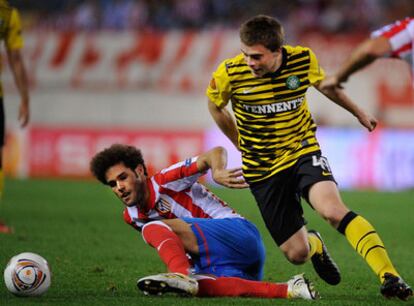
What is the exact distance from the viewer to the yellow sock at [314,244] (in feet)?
20.2

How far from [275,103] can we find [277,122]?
0.40ft

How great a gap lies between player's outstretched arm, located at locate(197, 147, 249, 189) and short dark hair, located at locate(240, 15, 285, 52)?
0.73 m

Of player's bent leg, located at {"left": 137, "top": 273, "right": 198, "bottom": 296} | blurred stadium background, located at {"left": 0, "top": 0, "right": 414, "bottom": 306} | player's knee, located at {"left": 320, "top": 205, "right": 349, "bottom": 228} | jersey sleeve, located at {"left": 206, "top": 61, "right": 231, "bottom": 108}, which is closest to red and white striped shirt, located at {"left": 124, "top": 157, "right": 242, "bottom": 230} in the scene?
jersey sleeve, located at {"left": 206, "top": 61, "right": 231, "bottom": 108}

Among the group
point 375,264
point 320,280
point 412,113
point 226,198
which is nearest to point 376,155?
point 412,113

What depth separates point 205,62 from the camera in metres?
19.3

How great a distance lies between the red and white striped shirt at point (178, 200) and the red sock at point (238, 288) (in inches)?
22.0

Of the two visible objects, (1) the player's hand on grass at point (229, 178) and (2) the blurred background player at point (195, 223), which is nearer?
(2) the blurred background player at point (195, 223)

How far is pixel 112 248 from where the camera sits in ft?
27.9

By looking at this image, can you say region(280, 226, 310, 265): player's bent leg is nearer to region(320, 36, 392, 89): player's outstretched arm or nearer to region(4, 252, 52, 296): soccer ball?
region(320, 36, 392, 89): player's outstretched arm

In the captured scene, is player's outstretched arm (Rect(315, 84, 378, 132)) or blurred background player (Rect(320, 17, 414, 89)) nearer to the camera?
blurred background player (Rect(320, 17, 414, 89))

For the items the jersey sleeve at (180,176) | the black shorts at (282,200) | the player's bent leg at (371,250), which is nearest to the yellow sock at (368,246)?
the player's bent leg at (371,250)

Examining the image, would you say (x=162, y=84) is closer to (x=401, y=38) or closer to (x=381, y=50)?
(x=401, y=38)

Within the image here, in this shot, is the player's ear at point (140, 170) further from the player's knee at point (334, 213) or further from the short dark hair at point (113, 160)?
the player's knee at point (334, 213)

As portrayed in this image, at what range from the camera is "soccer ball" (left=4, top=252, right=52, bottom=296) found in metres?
5.42
